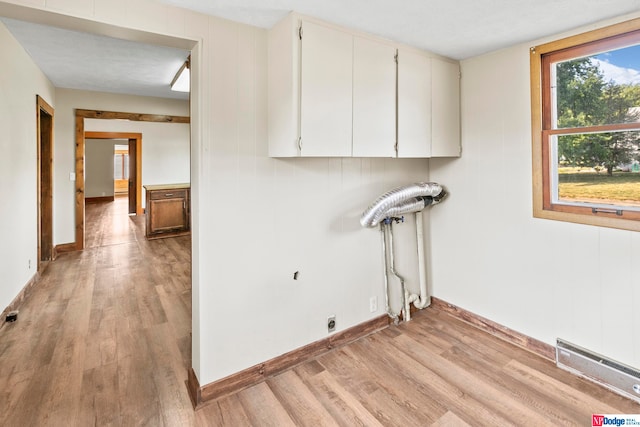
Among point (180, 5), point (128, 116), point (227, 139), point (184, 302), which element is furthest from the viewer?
point (128, 116)

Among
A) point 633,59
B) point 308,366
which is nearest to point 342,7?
point 633,59

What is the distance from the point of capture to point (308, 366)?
2410 millimetres

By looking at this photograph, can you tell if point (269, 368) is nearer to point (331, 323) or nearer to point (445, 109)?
point (331, 323)

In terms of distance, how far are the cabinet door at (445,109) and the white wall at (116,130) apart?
4.91 m

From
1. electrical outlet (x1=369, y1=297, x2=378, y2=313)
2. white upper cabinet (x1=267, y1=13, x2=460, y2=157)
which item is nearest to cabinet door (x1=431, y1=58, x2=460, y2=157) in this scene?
white upper cabinet (x1=267, y1=13, x2=460, y2=157)

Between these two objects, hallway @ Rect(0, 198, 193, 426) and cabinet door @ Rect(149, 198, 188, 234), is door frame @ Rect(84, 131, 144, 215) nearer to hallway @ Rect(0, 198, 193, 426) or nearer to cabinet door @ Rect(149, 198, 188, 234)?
cabinet door @ Rect(149, 198, 188, 234)

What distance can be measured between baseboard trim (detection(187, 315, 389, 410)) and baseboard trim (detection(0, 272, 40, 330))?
194 centimetres

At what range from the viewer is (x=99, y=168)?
458 inches

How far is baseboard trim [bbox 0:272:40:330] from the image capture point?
9.68 ft

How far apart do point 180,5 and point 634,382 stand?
130 inches

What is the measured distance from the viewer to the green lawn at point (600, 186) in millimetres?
2139

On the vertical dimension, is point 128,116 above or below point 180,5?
above

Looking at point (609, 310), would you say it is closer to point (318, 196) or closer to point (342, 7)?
point (318, 196)

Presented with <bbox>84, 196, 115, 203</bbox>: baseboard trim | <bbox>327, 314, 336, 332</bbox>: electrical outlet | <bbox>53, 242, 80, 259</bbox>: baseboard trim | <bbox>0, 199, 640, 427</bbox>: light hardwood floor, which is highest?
<bbox>84, 196, 115, 203</bbox>: baseboard trim
